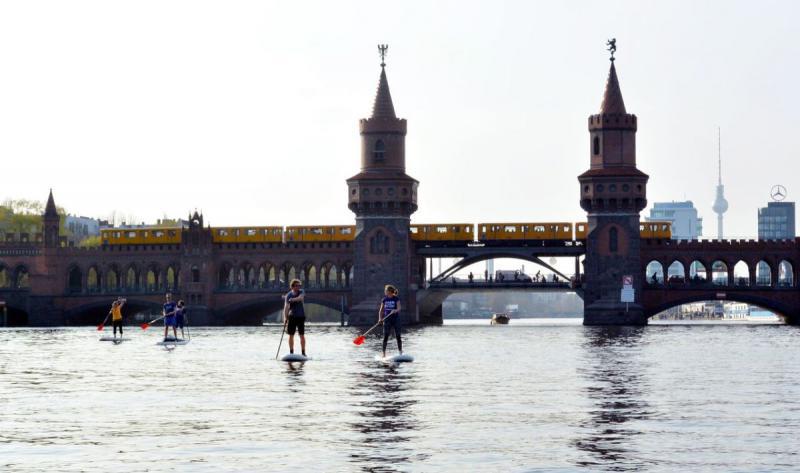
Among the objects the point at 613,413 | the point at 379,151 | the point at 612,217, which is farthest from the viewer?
the point at 379,151

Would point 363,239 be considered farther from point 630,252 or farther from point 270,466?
point 270,466

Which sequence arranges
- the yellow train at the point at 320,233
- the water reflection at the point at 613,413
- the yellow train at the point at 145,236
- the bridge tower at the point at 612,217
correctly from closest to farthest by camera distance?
1. the water reflection at the point at 613,413
2. the bridge tower at the point at 612,217
3. the yellow train at the point at 320,233
4. the yellow train at the point at 145,236

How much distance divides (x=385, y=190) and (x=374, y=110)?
7676 millimetres

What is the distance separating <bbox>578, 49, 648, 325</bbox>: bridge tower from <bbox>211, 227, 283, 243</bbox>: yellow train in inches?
1170

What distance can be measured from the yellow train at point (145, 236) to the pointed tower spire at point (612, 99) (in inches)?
1620

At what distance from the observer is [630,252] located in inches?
4643

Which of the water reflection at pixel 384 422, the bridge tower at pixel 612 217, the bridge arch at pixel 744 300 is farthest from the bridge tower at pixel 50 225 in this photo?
the water reflection at pixel 384 422

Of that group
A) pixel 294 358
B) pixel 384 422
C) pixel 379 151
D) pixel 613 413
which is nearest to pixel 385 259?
pixel 379 151

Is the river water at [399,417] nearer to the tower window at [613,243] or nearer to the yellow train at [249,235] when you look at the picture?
the tower window at [613,243]

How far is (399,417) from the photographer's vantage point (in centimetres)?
2392

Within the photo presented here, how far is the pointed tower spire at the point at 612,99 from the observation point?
119250 mm

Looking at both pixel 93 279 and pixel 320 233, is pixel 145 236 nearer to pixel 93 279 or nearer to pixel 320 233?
pixel 93 279

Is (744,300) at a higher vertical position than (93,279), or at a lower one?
lower

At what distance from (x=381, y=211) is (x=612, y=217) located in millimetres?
19844
